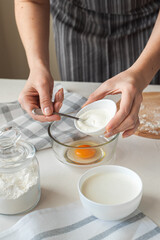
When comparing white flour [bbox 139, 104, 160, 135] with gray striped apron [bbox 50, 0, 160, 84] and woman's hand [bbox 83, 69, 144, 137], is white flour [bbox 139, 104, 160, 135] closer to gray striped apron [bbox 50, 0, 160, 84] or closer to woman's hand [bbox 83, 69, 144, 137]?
woman's hand [bbox 83, 69, 144, 137]

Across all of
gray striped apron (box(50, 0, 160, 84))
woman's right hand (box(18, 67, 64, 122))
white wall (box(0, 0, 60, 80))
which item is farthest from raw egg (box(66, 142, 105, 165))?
white wall (box(0, 0, 60, 80))

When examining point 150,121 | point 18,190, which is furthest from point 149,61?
point 18,190

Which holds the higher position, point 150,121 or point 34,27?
point 34,27

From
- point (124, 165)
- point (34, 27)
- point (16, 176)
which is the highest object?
point (34, 27)

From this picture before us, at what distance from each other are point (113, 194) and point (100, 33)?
35.5 inches

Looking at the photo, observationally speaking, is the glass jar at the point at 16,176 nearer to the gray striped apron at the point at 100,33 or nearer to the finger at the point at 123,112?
the finger at the point at 123,112

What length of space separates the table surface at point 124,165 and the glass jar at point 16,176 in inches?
1.4

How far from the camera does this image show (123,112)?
874mm

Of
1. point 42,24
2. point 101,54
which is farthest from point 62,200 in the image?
point 101,54

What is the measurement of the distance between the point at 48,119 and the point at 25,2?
588 mm

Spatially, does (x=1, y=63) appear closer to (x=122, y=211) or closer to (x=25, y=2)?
(x=25, y=2)

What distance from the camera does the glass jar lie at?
776 millimetres

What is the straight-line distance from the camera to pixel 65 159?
977 millimetres

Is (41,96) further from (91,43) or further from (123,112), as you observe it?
(91,43)
